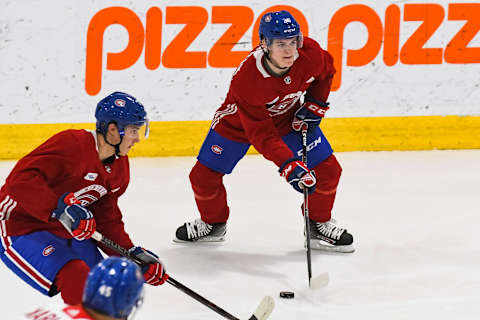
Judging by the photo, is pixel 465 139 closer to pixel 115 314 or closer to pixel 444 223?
pixel 444 223

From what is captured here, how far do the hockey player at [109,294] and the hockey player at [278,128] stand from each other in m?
1.67

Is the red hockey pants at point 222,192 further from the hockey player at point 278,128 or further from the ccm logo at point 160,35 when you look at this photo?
the ccm logo at point 160,35

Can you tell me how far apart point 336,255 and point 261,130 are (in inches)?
27.5

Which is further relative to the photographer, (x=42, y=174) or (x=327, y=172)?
(x=327, y=172)

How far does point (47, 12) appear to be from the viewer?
4.82 metres

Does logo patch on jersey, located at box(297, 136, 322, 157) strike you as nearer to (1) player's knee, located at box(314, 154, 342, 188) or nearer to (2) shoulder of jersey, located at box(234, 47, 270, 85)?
(1) player's knee, located at box(314, 154, 342, 188)

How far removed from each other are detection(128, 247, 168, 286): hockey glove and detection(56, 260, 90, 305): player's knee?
0.23 metres

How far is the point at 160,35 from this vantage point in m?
4.89

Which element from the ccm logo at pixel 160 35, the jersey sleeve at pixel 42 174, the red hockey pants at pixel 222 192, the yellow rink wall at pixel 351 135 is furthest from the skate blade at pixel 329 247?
the ccm logo at pixel 160 35

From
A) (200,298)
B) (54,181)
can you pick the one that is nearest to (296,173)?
(200,298)

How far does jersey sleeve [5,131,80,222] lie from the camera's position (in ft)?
8.31

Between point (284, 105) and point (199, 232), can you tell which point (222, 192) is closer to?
point (199, 232)

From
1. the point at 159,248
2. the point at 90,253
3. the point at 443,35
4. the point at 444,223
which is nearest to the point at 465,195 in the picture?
the point at 444,223

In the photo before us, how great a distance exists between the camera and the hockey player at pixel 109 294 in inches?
63.4
